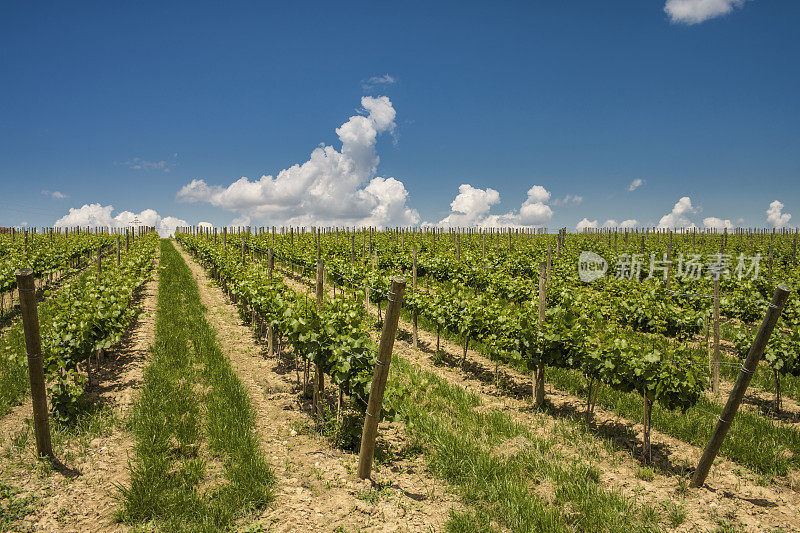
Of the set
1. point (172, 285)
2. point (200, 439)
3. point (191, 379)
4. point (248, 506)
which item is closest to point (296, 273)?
point (172, 285)


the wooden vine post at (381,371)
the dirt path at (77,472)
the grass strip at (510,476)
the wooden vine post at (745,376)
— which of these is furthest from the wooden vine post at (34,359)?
the wooden vine post at (745,376)

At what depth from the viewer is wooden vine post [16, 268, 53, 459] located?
4473 millimetres

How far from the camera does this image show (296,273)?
67.5 feet

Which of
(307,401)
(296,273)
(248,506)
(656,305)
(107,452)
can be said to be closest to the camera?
(248,506)

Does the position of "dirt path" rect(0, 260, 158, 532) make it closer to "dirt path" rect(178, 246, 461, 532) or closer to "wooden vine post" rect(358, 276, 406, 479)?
"dirt path" rect(178, 246, 461, 532)

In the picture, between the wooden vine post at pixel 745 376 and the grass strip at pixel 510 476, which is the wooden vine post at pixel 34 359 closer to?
the grass strip at pixel 510 476

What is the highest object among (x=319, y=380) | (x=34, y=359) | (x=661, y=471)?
(x=34, y=359)

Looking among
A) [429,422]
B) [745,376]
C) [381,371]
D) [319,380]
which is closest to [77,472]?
[319,380]

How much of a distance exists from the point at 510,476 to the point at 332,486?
6.54ft

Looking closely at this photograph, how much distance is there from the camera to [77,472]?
4.47m

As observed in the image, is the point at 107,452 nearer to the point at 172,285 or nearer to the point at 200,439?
the point at 200,439

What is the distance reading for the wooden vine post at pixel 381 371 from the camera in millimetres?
3900

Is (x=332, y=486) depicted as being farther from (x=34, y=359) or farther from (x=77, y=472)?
(x=34, y=359)

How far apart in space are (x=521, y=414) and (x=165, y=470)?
Answer: 16.4 ft
